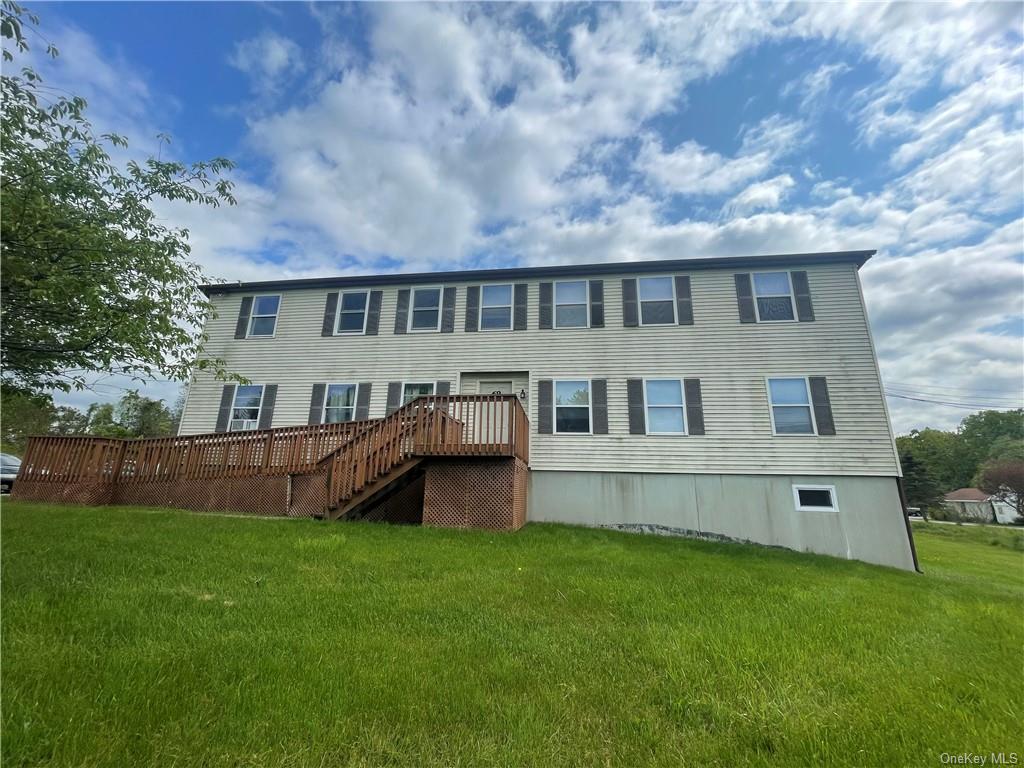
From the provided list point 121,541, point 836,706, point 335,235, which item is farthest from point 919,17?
point 335,235

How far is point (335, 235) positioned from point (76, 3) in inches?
417

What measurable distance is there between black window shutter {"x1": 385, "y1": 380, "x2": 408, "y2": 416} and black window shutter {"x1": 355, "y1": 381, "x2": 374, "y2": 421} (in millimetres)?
538

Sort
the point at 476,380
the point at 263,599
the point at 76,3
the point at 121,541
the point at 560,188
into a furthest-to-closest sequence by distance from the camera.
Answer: the point at 560,188
the point at 476,380
the point at 121,541
the point at 76,3
the point at 263,599

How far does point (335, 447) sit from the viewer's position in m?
9.47

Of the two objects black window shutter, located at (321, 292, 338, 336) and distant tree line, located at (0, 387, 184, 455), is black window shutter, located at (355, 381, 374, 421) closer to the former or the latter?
black window shutter, located at (321, 292, 338, 336)

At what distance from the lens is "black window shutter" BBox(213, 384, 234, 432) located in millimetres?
12648

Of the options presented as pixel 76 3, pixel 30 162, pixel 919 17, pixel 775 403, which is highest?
pixel 919 17

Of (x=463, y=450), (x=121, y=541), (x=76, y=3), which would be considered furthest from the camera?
(x=463, y=450)

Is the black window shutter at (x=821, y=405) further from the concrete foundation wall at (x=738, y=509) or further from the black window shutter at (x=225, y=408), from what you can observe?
the black window shutter at (x=225, y=408)

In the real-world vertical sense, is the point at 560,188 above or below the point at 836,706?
above

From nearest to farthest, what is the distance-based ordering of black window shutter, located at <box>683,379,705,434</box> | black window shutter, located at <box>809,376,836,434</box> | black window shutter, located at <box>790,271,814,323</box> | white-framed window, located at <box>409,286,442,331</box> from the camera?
1. black window shutter, located at <box>809,376,836,434</box>
2. black window shutter, located at <box>683,379,705,434</box>
3. black window shutter, located at <box>790,271,814,323</box>
4. white-framed window, located at <box>409,286,442,331</box>

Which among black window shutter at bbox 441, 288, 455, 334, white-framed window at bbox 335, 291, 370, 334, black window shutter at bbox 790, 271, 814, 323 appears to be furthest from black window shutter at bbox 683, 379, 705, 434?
white-framed window at bbox 335, 291, 370, 334

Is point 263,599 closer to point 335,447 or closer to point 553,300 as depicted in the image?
point 335,447

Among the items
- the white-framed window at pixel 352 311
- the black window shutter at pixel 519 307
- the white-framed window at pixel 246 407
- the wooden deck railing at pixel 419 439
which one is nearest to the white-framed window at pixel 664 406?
the black window shutter at pixel 519 307
